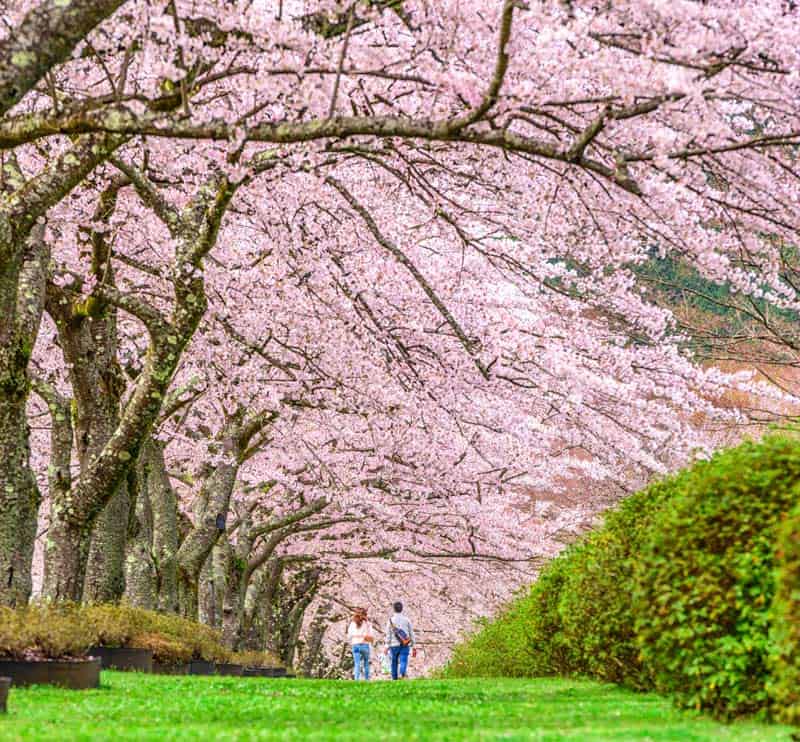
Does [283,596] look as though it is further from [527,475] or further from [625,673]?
[625,673]

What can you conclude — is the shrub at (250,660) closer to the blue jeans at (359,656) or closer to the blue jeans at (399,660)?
the blue jeans at (359,656)

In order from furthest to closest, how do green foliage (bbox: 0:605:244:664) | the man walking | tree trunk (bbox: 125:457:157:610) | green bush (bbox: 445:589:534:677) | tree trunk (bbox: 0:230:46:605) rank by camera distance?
the man walking, tree trunk (bbox: 125:457:157:610), green bush (bbox: 445:589:534:677), tree trunk (bbox: 0:230:46:605), green foliage (bbox: 0:605:244:664)

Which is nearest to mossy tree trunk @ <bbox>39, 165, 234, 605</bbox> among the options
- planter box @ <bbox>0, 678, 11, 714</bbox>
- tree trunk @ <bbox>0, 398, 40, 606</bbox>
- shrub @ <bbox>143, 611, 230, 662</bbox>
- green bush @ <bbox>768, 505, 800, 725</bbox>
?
tree trunk @ <bbox>0, 398, 40, 606</bbox>

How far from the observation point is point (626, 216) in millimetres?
11344

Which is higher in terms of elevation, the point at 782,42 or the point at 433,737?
the point at 782,42

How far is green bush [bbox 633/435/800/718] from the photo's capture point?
7.37 metres

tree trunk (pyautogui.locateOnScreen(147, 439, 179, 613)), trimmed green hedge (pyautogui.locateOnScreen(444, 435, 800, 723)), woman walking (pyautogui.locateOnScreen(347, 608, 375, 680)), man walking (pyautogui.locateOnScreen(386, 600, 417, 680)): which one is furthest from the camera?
woman walking (pyautogui.locateOnScreen(347, 608, 375, 680))

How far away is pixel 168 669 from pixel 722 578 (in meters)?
10.9

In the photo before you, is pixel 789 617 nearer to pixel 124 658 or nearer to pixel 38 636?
pixel 38 636

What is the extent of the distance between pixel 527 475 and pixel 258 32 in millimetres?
16662

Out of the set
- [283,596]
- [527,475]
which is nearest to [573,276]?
[527,475]

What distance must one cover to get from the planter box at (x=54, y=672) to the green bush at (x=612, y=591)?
16.6 feet

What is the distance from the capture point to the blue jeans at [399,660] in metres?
24.1

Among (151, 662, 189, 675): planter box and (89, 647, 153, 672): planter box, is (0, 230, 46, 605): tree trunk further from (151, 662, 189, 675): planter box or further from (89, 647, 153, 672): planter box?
(151, 662, 189, 675): planter box
